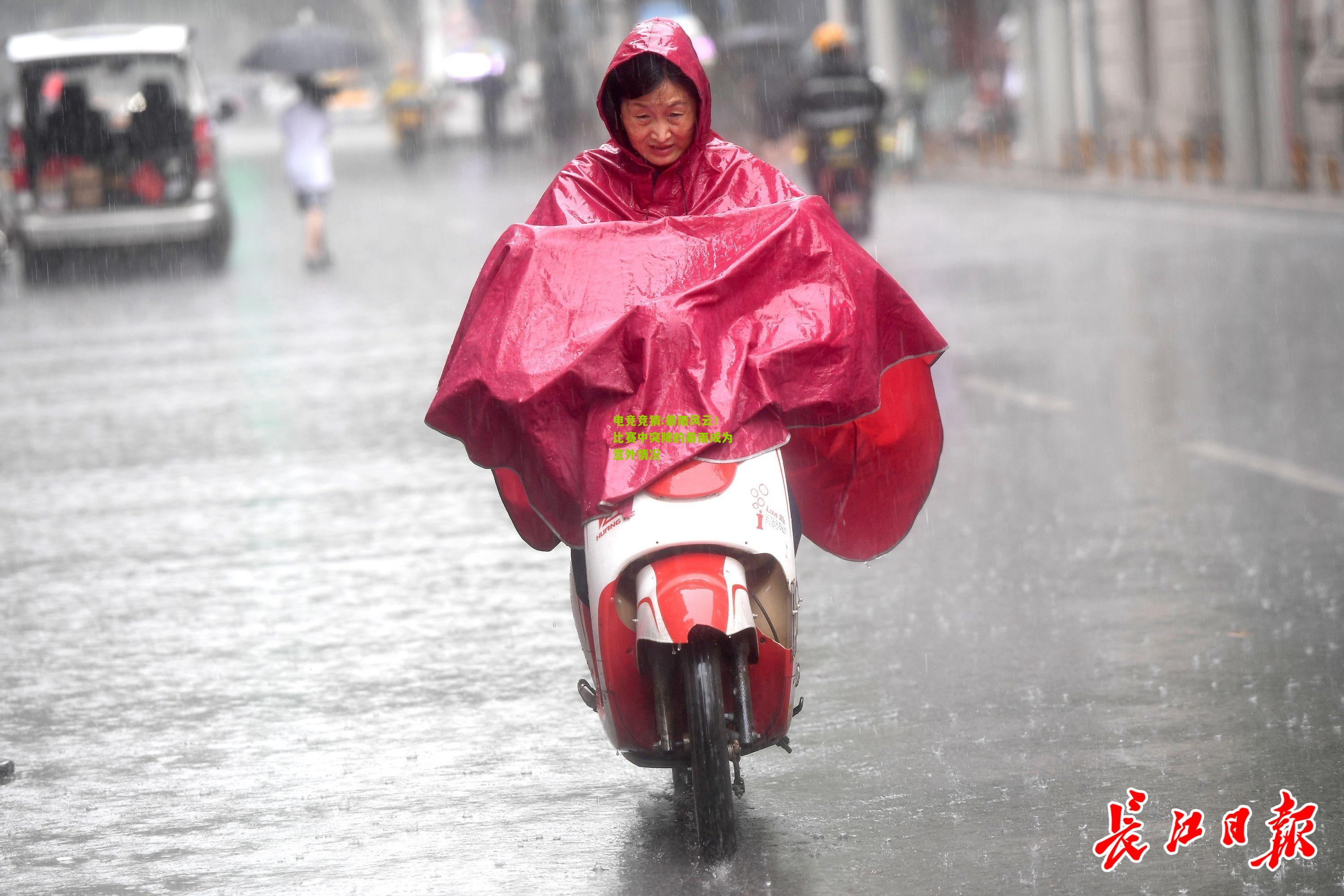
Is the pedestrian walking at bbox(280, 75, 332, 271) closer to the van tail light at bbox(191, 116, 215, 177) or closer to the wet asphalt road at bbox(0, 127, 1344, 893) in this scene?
the van tail light at bbox(191, 116, 215, 177)

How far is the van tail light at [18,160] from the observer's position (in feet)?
60.8

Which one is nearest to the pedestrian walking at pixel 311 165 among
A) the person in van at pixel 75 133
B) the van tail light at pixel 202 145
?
the van tail light at pixel 202 145

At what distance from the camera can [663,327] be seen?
3.98 m

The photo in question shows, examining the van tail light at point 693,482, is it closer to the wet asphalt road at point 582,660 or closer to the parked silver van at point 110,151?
the wet asphalt road at point 582,660

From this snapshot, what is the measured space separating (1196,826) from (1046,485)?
3775 mm

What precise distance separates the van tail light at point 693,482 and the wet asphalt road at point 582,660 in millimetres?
773

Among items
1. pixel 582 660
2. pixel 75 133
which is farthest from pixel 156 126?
pixel 582 660

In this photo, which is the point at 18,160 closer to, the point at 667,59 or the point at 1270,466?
the point at 1270,466

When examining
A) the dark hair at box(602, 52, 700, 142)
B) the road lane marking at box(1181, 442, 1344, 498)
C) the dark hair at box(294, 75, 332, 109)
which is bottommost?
the road lane marking at box(1181, 442, 1344, 498)

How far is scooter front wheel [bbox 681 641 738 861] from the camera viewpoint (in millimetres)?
3926

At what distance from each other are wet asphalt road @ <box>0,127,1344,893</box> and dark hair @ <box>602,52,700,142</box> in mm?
1560

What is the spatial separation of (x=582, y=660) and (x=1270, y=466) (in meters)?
3.45

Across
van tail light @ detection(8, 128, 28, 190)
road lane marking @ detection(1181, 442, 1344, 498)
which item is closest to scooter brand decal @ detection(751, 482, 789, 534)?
→ road lane marking @ detection(1181, 442, 1344, 498)

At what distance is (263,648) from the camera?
6133 millimetres
